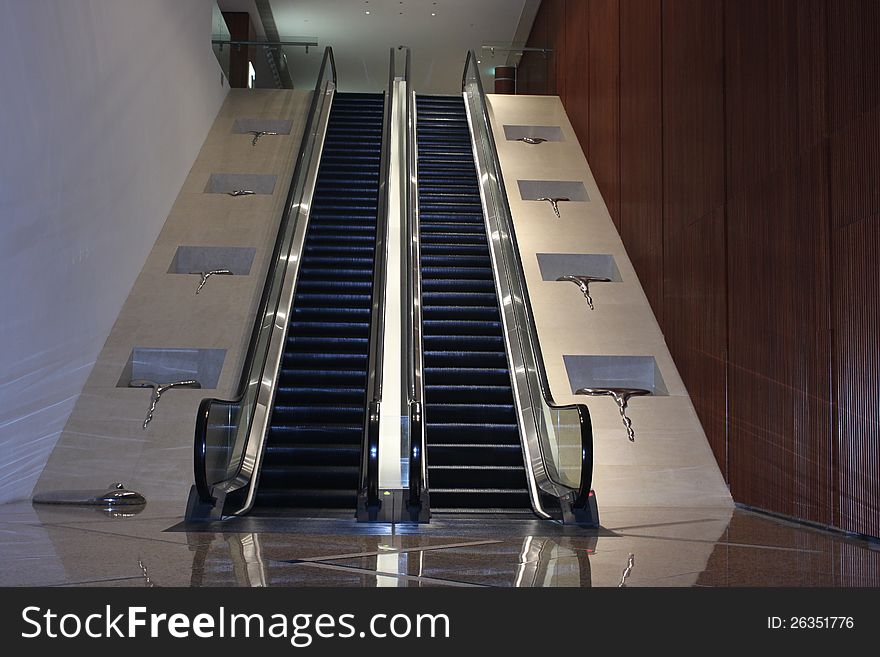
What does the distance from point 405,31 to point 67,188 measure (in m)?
13.0

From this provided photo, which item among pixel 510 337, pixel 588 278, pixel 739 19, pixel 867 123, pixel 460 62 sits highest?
pixel 460 62

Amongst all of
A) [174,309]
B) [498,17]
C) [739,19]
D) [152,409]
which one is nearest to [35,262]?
[152,409]

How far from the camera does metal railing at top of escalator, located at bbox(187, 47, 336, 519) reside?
19.5 feet

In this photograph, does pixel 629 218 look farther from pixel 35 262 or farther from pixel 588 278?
pixel 35 262

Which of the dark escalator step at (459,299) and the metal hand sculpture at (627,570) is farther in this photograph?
the dark escalator step at (459,299)

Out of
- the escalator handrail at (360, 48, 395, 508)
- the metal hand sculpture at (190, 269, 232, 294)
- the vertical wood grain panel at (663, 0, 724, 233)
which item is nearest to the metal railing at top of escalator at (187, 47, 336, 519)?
the metal hand sculpture at (190, 269, 232, 294)

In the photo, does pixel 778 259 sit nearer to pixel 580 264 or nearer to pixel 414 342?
pixel 414 342

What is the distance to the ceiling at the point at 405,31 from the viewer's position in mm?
17641

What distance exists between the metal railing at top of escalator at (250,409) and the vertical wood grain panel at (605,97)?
3.96 meters

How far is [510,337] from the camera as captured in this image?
880 centimetres

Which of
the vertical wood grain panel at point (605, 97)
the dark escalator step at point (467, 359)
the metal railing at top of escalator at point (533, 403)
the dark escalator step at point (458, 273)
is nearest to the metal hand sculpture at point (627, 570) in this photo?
the metal railing at top of escalator at point (533, 403)

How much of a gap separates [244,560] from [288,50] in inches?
523

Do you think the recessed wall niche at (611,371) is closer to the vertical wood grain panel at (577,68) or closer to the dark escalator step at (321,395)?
the dark escalator step at (321,395)

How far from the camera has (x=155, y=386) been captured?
821cm
